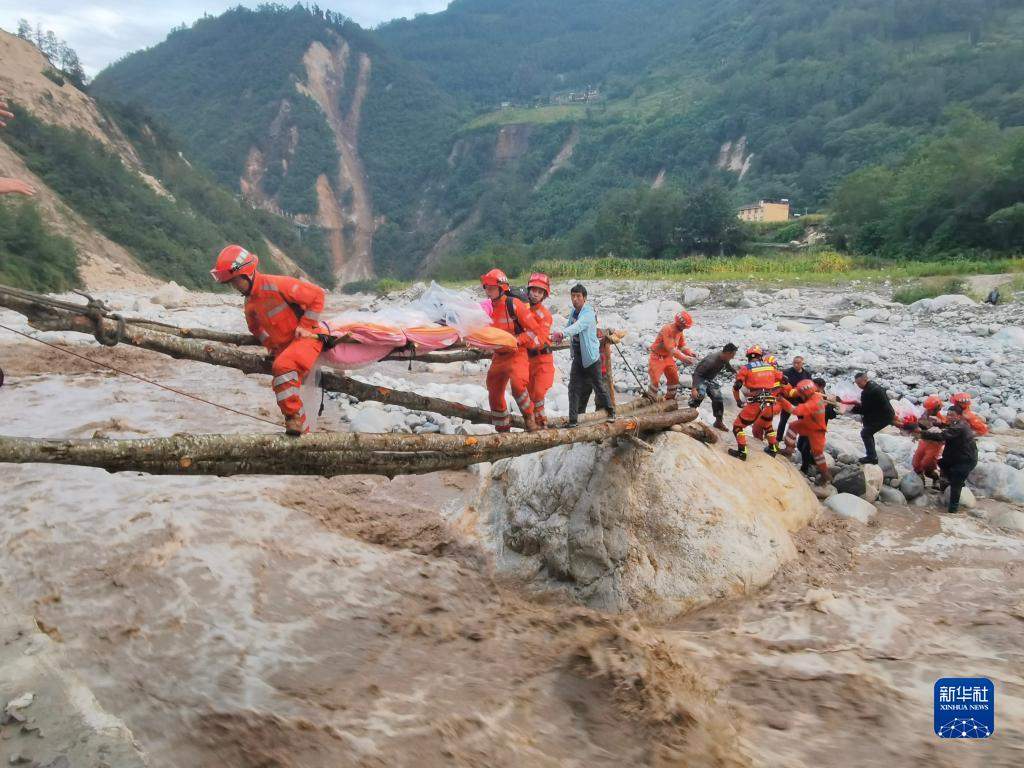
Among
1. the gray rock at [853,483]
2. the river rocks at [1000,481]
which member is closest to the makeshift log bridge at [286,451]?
the gray rock at [853,483]

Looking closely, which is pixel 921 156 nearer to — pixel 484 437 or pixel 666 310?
pixel 666 310

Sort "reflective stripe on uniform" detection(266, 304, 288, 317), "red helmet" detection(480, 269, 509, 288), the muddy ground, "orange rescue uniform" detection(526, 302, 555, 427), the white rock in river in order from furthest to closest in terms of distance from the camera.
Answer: the white rock in river
"orange rescue uniform" detection(526, 302, 555, 427)
"red helmet" detection(480, 269, 509, 288)
"reflective stripe on uniform" detection(266, 304, 288, 317)
the muddy ground

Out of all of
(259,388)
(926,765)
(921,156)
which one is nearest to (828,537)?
(926,765)

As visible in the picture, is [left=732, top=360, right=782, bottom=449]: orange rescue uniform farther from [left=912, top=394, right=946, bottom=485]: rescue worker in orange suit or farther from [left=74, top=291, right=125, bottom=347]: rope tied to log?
[left=74, top=291, right=125, bottom=347]: rope tied to log

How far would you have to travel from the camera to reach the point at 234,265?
157 inches

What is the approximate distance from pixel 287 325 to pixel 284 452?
1132 mm

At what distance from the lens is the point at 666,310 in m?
20.1

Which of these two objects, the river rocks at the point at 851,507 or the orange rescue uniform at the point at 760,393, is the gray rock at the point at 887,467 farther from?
the orange rescue uniform at the point at 760,393

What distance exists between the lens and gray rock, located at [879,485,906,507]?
7.02 metres

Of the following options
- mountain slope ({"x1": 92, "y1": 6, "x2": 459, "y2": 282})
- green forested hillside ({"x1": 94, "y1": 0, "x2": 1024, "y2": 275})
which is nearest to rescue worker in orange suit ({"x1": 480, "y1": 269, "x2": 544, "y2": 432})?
green forested hillside ({"x1": 94, "y1": 0, "x2": 1024, "y2": 275})

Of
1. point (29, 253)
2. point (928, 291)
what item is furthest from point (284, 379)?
point (29, 253)

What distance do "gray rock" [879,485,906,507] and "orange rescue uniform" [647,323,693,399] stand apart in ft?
8.67

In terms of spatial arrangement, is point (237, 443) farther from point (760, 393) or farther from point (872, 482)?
point (872, 482)

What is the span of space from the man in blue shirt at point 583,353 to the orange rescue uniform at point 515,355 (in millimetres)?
303
